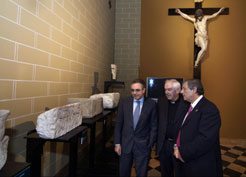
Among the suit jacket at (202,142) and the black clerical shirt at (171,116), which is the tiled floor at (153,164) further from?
the suit jacket at (202,142)

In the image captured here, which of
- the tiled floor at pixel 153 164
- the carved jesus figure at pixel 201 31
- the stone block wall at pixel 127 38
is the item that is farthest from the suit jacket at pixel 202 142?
the stone block wall at pixel 127 38

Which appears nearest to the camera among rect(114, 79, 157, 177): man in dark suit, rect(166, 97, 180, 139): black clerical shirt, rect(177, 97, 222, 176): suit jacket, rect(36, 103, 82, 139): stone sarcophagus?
rect(36, 103, 82, 139): stone sarcophagus

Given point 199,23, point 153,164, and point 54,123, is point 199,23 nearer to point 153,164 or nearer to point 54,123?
point 153,164

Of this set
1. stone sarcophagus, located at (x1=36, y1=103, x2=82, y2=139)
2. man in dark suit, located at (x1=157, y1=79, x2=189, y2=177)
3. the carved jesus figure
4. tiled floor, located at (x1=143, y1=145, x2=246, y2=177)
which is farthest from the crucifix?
stone sarcophagus, located at (x1=36, y1=103, x2=82, y2=139)

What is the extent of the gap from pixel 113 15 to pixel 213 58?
3194 millimetres

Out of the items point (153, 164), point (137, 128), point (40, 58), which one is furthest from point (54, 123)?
point (153, 164)

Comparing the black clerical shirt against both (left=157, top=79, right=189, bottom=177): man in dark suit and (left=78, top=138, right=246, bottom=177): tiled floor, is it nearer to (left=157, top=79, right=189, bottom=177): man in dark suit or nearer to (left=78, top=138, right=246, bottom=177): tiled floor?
(left=157, top=79, right=189, bottom=177): man in dark suit

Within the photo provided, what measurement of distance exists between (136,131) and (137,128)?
0.04m

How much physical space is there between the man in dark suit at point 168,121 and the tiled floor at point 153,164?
813 millimetres

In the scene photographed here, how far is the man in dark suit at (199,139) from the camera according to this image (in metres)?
1.61

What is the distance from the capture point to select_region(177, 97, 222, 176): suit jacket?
1606mm

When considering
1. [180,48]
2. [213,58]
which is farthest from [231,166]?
[180,48]

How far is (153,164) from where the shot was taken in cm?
325

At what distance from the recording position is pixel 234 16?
498 cm
